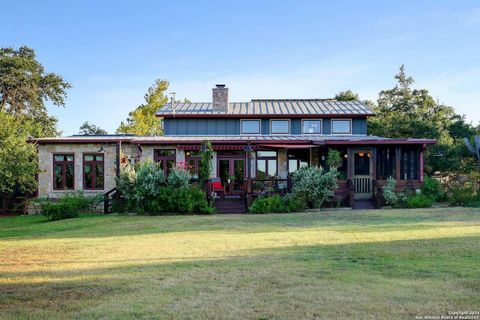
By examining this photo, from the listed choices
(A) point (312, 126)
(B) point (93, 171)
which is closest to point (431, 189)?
(A) point (312, 126)

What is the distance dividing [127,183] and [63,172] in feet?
20.0

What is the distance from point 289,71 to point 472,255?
72.3 feet

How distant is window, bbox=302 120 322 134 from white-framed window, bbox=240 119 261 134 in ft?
8.23

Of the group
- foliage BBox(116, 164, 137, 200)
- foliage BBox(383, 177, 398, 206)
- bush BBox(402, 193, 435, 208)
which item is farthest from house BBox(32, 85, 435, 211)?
bush BBox(402, 193, 435, 208)

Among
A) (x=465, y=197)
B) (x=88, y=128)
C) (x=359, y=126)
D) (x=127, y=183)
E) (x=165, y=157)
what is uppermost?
(x=88, y=128)

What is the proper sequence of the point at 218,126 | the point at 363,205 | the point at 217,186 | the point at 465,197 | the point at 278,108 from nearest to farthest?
the point at 465,197, the point at 363,205, the point at 217,186, the point at 218,126, the point at 278,108

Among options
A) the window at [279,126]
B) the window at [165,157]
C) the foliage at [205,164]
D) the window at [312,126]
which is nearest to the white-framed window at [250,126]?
the window at [279,126]

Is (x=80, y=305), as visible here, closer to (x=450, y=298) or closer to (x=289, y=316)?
(x=289, y=316)

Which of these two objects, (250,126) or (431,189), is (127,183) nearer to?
(250,126)

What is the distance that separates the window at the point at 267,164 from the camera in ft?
76.0

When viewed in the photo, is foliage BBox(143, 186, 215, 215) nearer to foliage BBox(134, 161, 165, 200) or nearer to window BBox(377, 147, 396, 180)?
foliage BBox(134, 161, 165, 200)

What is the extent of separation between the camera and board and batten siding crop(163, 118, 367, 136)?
25953 millimetres

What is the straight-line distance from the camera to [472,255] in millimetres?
7641

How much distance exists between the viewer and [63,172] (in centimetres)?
2264
